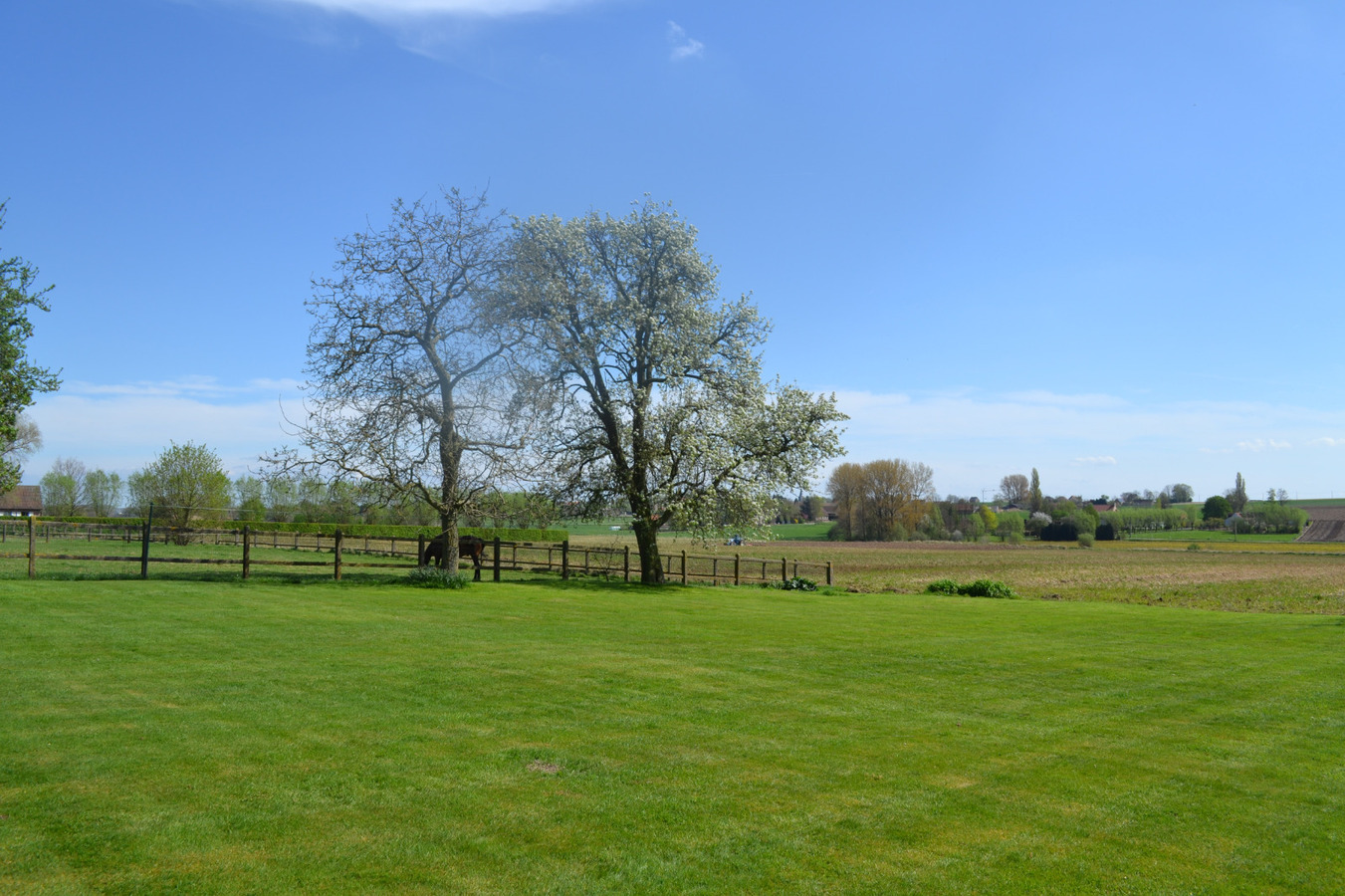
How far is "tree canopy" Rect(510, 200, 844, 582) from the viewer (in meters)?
29.5

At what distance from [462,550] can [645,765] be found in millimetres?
25707

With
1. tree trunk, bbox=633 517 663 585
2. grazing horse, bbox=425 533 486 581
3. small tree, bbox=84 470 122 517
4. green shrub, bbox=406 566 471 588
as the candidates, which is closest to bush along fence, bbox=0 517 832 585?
grazing horse, bbox=425 533 486 581

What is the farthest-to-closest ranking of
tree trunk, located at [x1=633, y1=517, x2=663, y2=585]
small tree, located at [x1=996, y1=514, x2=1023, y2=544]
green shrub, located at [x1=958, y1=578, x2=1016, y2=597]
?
small tree, located at [x1=996, y1=514, x2=1023, y2=544]
tree trunk, located at [x1=633, y1=517, x2=663, y2=585]
green shrub, located at [x1=958, y1=578, x2=1016, y2=597]

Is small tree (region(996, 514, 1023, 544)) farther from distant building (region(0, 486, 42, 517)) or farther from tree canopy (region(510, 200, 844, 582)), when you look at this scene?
distant building (region(0, 486, 42, 517))

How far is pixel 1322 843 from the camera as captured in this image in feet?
18.6

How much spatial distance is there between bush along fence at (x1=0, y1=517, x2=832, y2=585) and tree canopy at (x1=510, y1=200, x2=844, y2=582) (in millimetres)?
3022

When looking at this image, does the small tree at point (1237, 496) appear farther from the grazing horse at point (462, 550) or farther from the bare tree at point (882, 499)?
the grazing horse at point (462, 550)

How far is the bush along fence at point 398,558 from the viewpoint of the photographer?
24.0 m

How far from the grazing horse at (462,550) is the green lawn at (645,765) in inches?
545

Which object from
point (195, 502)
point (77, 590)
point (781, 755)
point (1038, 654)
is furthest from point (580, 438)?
point (195, 502)

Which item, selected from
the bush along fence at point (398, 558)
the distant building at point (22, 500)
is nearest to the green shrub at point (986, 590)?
the bush along fence at point (398, 558)

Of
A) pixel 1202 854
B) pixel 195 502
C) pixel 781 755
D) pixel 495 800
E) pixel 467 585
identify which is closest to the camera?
pixel 1202 854

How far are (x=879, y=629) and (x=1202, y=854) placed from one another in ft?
39.1

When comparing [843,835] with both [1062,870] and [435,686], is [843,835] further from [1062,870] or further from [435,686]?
[435,686]
